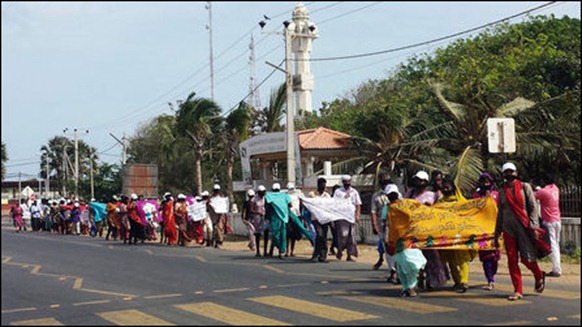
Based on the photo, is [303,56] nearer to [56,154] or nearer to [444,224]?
[56,154]

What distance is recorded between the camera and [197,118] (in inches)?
1433

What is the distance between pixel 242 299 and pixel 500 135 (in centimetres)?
563

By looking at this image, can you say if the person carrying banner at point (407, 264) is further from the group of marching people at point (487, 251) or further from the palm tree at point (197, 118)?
the palm tree at point (197, 118)

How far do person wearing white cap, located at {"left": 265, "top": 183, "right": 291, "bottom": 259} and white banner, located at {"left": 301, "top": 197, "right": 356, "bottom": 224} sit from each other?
161 cm

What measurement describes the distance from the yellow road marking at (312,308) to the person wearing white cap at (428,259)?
6.57 ft

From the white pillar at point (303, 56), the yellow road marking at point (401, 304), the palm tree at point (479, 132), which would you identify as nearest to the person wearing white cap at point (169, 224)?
the palm tree at point (479, 132)

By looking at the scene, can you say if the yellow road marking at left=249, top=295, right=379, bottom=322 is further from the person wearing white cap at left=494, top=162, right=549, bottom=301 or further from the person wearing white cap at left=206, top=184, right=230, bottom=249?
the person wearing white cap at left=206, top=184, right=230, bottom=249

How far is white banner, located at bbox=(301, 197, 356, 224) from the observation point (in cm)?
1684

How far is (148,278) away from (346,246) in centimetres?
546

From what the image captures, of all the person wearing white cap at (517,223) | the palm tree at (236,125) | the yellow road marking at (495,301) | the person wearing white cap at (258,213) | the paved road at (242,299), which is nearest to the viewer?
the paved road at (242,299)

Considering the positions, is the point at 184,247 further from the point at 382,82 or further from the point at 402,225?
the point at 382,82

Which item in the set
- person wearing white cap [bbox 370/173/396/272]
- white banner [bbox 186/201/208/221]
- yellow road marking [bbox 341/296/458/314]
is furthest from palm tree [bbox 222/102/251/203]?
yellow road marking [bbox 341/296/458/314]

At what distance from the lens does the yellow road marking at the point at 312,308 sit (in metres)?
9.38

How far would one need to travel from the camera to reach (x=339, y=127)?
43688 millimetres
